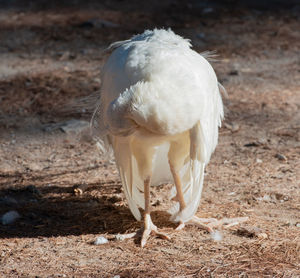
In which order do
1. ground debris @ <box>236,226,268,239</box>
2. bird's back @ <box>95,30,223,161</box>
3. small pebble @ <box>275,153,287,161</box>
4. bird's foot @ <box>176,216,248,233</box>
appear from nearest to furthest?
bird's back @ <box>95,30,223,161</box> → ground debris @ <box>236,226,268,239</box> → bird's foot @ <box>176,216,248,233</box> → small pebble @ <box>275,153,287,161</box>

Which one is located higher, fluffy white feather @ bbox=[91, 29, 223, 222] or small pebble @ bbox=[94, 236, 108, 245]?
fluffy white feather @ bbox=[91, 29, 223, 222]

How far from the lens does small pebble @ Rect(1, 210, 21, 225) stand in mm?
4617

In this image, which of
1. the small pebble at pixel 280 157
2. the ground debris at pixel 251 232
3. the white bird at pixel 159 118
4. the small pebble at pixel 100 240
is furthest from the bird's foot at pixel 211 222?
the small pebble at pixel 280 157

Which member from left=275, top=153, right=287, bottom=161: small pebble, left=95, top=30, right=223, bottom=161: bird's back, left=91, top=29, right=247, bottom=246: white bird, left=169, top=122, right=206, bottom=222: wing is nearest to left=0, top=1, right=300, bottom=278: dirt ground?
left=275, top=153, right=287, bottom=161: small pebble

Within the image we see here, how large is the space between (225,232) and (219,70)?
161 inches

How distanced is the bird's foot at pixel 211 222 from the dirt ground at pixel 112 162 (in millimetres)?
51

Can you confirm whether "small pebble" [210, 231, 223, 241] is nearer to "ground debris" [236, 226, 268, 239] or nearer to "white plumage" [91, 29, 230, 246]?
"ground debris" [236, 226, 268, 239]

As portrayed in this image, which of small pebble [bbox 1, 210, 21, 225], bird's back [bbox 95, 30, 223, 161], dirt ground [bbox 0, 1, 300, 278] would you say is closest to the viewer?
bird's back [bbox 95, 30, 223, 161]

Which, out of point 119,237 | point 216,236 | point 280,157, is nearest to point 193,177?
point 216,236

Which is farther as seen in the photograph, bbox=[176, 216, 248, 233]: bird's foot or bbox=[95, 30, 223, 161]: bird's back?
bbox=[176, 216, 248, 233]: bird's foot

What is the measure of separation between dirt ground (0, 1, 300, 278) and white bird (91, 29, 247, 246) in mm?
258

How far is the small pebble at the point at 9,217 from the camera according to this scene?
4617mm

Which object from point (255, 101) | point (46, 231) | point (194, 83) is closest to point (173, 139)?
point (194, 83)

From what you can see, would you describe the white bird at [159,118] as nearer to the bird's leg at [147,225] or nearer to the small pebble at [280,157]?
the bird's leg at [147,225]
